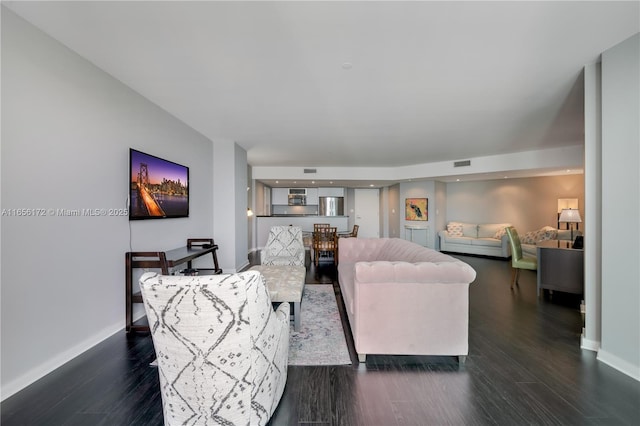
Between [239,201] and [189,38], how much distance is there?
3411 millimetres

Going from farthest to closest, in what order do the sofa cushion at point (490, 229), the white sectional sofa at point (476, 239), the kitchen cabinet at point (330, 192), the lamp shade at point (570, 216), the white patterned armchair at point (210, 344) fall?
the kitchen cabinet at point (330, 192) → the sofa cushion at point (490, 229) → the white sectional sofa at point (476, 239) → the lamp shade at point (570, 216) → the white patterned armchair at point (210, 344)

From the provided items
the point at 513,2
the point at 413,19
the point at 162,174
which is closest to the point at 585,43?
the point at 513,2

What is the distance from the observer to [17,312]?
5.95 ft

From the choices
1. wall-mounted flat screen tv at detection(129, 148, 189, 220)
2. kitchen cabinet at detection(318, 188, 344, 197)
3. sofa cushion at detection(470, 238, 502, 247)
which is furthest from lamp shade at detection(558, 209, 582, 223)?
wall-mounted flat screen tv at detection(129, 148, 189, 220)

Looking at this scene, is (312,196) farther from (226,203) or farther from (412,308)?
(412,308)

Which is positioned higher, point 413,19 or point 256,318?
point 413,19

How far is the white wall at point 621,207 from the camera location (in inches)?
78.5

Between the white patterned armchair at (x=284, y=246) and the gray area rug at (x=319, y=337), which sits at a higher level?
the white patterned armchair at (x=284, y=246)

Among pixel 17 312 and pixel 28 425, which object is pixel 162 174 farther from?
pixel 28 425

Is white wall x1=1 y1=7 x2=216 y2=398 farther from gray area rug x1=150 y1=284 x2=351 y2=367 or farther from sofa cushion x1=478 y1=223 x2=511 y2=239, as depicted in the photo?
sofa cushion x1=478 y1=223 x2=511 y2=239

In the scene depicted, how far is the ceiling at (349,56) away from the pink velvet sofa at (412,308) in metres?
1.82

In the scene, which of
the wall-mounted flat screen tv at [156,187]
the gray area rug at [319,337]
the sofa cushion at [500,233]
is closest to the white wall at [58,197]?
the wall-mounted flat screen tv at [156,187]

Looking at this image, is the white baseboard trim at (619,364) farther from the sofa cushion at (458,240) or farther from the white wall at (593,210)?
the sofa cushion at (458,240)

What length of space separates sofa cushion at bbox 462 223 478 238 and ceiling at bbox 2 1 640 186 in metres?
4.20
